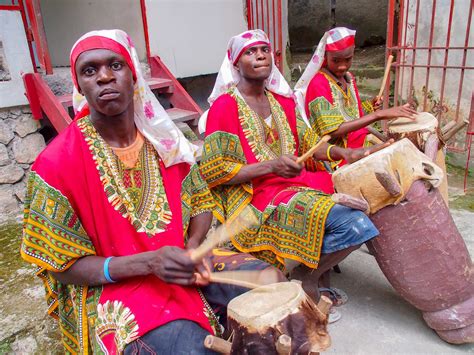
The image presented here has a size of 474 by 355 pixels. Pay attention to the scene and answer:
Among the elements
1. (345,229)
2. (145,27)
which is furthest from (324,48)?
(145,27)

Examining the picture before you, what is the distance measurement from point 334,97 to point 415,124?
574mm

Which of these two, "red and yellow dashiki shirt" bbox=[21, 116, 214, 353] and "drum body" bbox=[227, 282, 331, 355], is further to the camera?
"red and yellow dashiki shirt" bbox=[21, 116, 214, 353]

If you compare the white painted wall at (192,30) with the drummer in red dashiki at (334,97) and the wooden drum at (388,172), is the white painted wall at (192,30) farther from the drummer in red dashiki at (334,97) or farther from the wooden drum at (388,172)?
the wooden drum at (388,172)

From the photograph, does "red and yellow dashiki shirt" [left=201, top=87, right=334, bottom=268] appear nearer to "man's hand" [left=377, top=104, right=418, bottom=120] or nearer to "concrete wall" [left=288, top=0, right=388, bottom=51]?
"man's hand" [left=377, top=104, right=418, bottom=120]

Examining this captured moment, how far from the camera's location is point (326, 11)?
7.89m

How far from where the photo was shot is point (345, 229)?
2004 millimetres

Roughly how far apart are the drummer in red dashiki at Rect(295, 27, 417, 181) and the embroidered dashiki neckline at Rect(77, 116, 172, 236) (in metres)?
1.38

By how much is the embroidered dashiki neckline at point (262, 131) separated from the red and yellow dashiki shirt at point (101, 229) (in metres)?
0.81

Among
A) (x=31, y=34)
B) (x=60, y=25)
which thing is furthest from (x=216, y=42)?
(x=31, y=34)

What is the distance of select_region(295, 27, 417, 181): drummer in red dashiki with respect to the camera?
2.78m

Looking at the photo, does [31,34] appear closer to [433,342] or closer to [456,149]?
[433,342]

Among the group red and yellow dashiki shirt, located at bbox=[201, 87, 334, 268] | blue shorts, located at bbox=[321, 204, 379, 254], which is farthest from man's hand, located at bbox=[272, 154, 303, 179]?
blue shorts, located at bbox=[321, 204, 379, 254]

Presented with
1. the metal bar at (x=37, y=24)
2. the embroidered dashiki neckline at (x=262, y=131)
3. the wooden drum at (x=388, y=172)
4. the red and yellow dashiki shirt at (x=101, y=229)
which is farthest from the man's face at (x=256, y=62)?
the metal bar at (x=37, y=24)

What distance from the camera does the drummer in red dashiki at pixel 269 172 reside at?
6.77 ft
